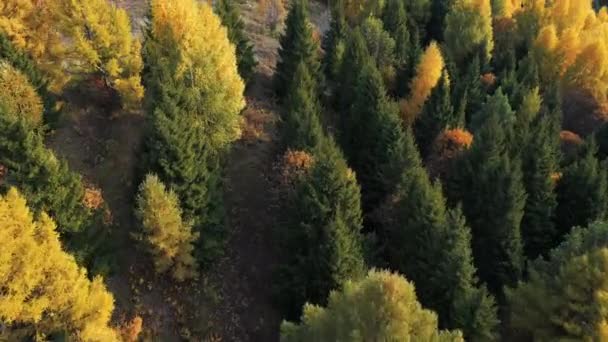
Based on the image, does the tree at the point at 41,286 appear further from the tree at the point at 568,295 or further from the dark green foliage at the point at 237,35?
the dark green foliage at the point at 237,35

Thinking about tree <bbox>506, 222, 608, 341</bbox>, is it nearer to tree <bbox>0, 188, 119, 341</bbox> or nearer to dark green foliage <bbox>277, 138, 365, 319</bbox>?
dark green foliage <bbox>277, 138, 365, 319</bbox>

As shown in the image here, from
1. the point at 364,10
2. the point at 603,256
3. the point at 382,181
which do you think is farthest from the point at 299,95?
the point at 364,10

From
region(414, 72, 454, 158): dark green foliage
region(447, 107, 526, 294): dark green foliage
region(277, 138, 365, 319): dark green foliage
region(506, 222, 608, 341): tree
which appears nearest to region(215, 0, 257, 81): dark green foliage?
region(414, 72, 454, 158): dark green foliage

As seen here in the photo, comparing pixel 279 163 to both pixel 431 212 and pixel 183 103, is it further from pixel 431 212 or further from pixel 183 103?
pixel 431 212

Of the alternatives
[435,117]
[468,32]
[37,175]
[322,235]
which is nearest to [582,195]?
[435,117]

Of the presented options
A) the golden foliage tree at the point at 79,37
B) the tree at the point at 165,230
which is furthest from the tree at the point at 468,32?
the tree at the point at 165,230

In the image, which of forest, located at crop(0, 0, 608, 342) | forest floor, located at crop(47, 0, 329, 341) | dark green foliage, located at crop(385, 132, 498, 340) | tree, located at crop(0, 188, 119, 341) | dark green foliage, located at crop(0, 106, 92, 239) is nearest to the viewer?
tree, located at crop(0, 188, 119, 341)
